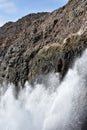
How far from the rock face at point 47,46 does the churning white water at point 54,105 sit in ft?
5.71

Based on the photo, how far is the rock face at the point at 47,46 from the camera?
164 ft

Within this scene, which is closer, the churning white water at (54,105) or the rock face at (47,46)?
the churning white water at (54,105)

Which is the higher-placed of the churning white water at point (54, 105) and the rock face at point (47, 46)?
the rock face at point (47, 46)

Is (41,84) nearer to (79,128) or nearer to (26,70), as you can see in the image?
(26,70)

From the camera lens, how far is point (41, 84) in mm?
53281

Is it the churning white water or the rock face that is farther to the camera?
Answer: the rock face

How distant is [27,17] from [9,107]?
31881 mm

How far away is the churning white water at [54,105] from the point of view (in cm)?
4334

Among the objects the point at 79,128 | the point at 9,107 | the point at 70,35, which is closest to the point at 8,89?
the point at 9,107

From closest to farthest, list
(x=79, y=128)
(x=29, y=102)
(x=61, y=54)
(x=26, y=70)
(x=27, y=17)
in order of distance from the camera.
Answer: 1. (x=79, y=128)
2. (x=61, y=54)
3. (x=29, y=102)
4. (x=26, y=70)
5. (x=27, y=17)

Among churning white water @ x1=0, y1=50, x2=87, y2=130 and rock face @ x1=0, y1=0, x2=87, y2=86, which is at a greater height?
rock face @ x1=0, y1=0, x2=87, y2=86

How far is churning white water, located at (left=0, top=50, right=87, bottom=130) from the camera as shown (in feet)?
142

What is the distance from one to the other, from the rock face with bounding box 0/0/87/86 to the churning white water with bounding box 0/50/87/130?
174 centimetres

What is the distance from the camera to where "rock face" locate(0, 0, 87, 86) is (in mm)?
50125
